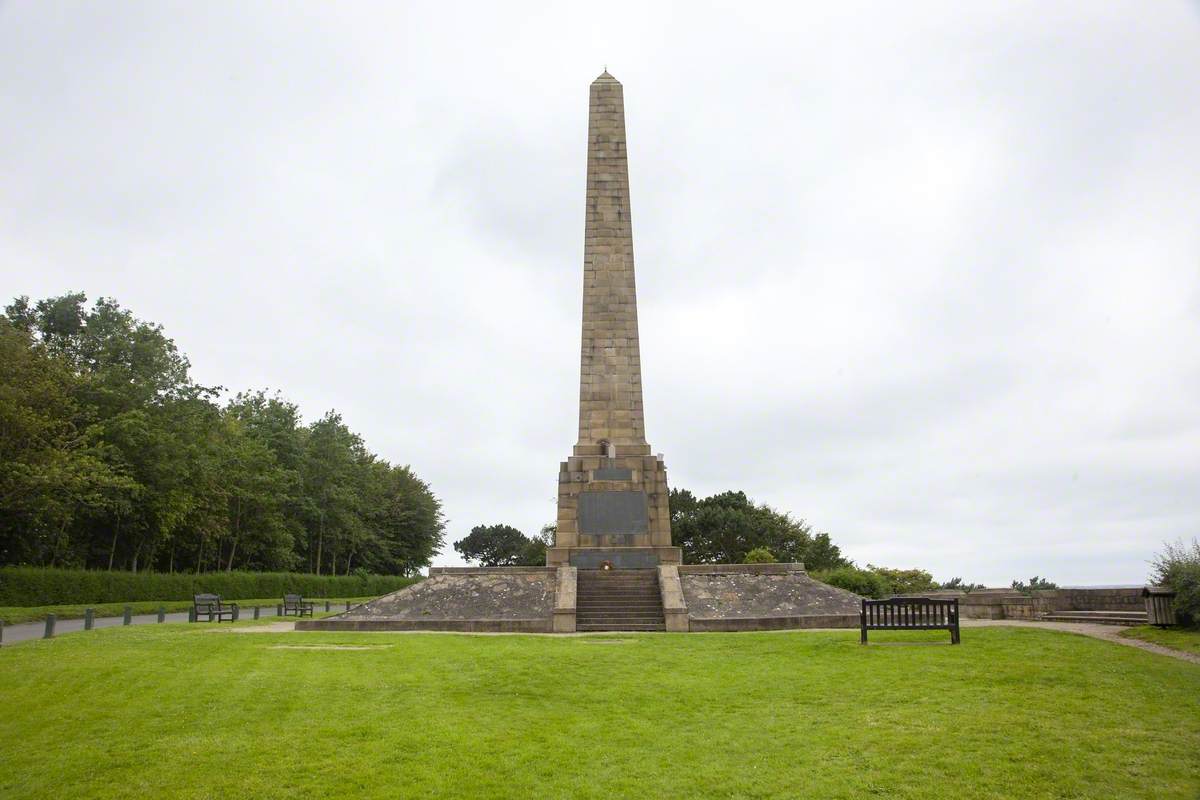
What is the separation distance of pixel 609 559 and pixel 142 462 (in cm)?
2481

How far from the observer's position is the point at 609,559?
2577cm

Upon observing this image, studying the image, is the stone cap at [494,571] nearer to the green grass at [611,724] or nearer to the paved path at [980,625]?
the paved path at [980,625]

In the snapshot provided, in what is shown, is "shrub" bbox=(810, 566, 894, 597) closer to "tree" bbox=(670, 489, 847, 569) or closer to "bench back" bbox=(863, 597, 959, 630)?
"bench back" bbox=(863, 597, 959, 630)

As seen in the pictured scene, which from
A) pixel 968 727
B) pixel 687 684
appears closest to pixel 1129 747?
pixel 968 727

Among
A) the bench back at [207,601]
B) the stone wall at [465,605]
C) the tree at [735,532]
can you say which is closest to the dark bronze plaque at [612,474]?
the stone wall at [465,605]

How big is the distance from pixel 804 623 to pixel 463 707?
11.4 m

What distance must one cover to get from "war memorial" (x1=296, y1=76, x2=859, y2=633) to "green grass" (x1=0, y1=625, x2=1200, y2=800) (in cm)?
720

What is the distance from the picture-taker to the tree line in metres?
31.6

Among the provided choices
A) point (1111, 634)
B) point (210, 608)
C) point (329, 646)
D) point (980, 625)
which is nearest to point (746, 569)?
point (980, 625)

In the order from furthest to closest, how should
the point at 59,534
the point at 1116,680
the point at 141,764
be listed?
1. the point at 59,534
2. the point at 1116,680
3. the point at 141,764

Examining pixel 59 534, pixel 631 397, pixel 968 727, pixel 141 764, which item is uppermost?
pixel 631 397

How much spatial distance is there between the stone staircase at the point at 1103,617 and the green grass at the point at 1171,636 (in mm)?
1170

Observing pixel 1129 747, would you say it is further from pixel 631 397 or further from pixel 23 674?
pixel 631 397

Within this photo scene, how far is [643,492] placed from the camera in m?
26.9
